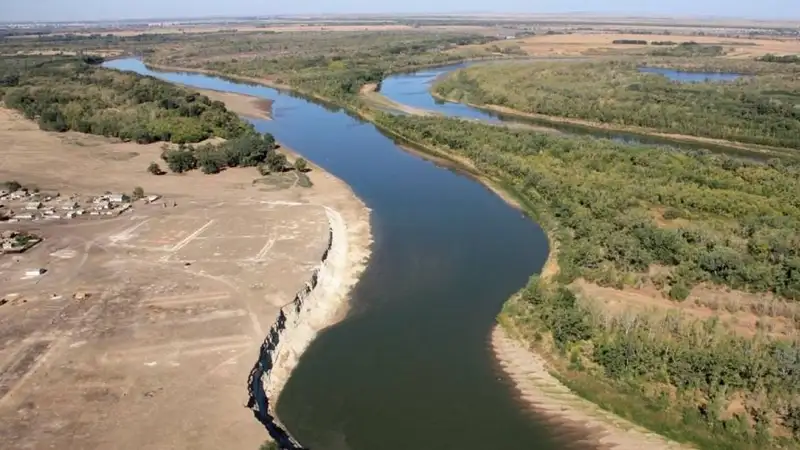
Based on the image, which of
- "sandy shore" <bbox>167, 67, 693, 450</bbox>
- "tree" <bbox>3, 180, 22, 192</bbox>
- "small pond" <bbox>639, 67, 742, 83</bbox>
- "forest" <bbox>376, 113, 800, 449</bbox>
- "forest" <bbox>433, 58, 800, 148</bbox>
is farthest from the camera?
"small pond" <bbox>639, 67, 742, 83</bbox>

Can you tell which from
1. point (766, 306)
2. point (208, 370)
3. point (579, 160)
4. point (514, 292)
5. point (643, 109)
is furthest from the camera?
point (643, 109)

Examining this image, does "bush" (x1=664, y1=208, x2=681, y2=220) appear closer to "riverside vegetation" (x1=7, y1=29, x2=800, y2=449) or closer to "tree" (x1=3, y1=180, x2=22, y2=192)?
"riverside vegetation" (x1=7, y1=29, x2=800, y2=449)

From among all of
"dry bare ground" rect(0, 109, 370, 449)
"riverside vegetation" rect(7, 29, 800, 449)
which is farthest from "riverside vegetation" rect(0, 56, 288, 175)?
"riverside vegetation" rect(7, 29, 800, 449)

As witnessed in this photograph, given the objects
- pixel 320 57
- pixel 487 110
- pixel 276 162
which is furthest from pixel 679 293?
pixel 320 57

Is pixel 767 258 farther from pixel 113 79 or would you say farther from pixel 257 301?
pixel 113 79

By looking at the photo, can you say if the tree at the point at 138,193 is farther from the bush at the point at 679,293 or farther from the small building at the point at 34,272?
the bush at the point at 679,293

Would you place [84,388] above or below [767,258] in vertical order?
below

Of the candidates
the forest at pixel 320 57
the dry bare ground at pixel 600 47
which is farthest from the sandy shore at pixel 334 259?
the dry bare ground at pixel 600 47

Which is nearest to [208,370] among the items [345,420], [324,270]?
[345,420]
